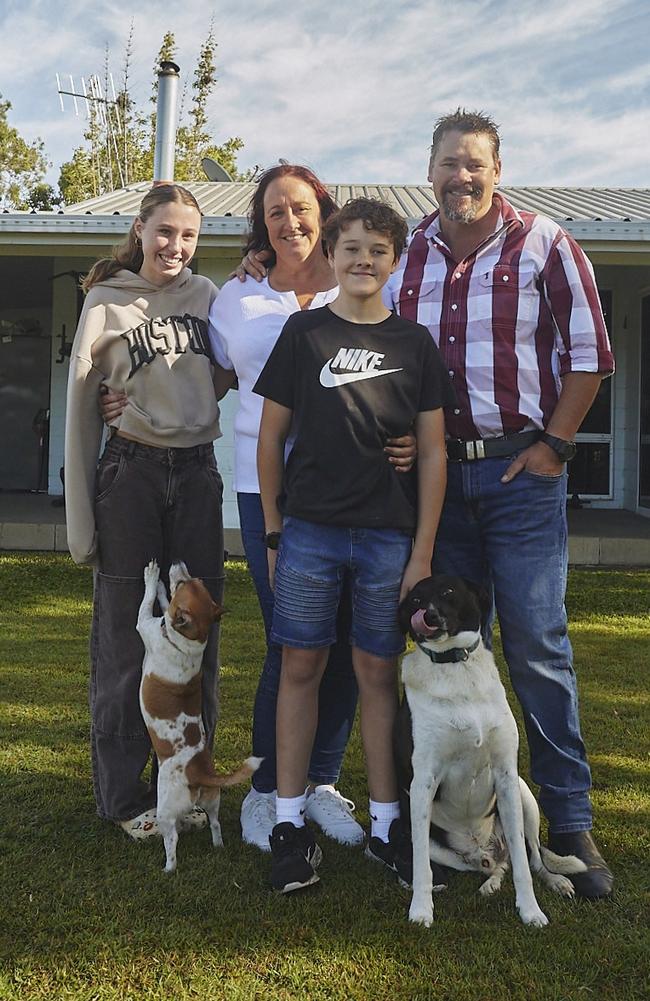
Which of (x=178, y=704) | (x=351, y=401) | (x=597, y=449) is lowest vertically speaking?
(x=178, y=704)

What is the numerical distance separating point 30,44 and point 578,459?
2710 cm

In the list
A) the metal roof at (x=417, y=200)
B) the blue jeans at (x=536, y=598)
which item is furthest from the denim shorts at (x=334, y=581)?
the metal roof at (x=417, y=200)

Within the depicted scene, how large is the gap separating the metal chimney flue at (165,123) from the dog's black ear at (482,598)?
9411 millimetres

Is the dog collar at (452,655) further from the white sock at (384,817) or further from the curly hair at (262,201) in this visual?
the curly hair at (262,201)

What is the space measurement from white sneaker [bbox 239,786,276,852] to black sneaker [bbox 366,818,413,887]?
0.37m

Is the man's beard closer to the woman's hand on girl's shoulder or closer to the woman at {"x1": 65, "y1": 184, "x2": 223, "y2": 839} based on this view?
the woman at {"x1": 65, "y1": 184, "x2": 223, "y2": 839}

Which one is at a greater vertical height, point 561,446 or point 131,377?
point 131,377

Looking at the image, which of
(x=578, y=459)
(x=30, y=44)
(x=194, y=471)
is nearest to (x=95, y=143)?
(x=30, y=44)

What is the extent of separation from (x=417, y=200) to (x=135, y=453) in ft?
29.0

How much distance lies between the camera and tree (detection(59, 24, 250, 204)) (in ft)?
95.1

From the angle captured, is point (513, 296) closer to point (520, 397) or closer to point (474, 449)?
point (520, 397)

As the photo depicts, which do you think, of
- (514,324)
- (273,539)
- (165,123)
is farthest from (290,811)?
(165,123)

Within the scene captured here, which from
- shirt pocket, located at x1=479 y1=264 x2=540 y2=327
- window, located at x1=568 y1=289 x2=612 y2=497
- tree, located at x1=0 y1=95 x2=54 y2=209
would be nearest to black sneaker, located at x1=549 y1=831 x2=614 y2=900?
shirt pocket, located at x1=479 y1=264 x2=540 y2=327

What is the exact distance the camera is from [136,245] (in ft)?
10.5
